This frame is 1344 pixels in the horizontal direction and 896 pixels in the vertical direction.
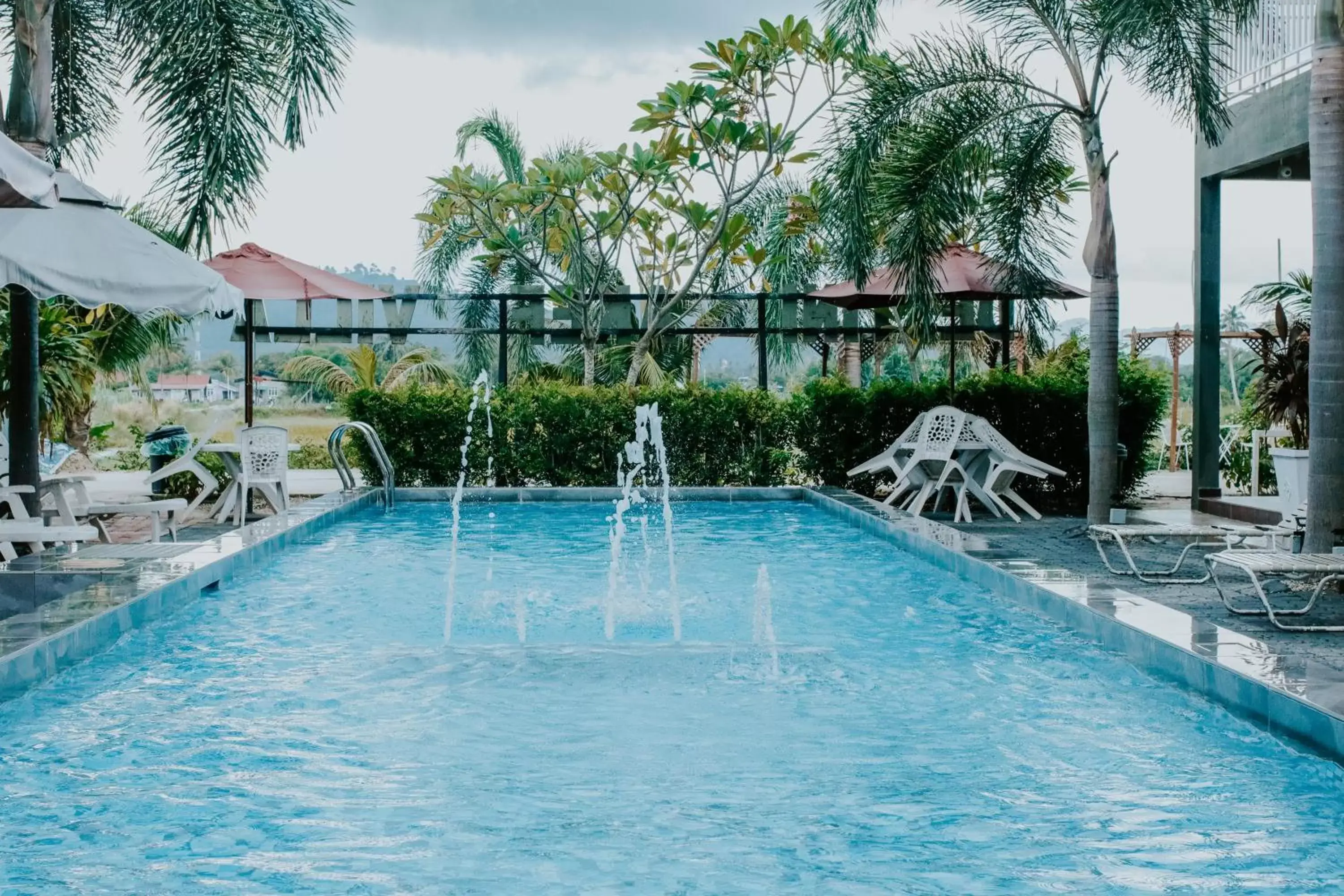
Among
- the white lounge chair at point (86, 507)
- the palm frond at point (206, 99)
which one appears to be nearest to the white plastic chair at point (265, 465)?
the white lounge chair at point (86, 507)

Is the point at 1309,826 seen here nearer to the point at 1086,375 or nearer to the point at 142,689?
the point at 142,689

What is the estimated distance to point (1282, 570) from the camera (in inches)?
217

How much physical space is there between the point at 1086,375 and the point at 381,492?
6.79 m

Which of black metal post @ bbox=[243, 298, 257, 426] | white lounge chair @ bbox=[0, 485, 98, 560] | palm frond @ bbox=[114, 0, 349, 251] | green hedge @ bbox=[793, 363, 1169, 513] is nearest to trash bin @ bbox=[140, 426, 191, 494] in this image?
black metal post @ bbox=[243, 298, 257, 426]

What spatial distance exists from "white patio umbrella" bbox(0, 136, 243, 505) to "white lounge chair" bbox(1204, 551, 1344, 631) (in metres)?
5.39

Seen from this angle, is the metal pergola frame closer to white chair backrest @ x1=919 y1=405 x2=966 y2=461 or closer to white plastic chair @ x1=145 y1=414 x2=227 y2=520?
white chair backrest @ x1=919 y1=405 x2=966 y2=461

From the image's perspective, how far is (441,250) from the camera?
2152 cm

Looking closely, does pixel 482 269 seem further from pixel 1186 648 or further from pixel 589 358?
pixel 1186 648

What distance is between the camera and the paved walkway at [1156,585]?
5406 mm

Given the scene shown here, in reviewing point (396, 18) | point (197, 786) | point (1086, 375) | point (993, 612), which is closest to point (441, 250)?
point (396, 18)

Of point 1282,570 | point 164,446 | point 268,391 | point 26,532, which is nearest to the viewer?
point 1282,570

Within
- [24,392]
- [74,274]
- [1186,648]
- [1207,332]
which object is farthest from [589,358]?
[1186,648]

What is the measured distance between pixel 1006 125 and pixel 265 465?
6509 mm

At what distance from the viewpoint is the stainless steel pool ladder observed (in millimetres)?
11453
